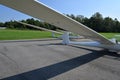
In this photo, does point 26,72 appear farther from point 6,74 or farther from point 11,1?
point 11,1

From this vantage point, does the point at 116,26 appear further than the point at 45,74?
Yes

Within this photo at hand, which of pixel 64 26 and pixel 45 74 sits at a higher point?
pixel 64 26

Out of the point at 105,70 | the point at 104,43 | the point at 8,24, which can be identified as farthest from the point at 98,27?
the point at 105,70

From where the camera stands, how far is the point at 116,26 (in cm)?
6731

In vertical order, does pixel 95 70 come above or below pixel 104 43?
below

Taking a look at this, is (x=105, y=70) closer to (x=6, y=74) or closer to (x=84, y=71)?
(x=84, y=71)

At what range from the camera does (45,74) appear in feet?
18.3

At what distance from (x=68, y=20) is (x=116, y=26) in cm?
6575

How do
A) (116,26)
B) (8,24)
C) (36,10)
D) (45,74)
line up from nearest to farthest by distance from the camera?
1. (36,10)
2. (45,74)
3. (116,26)
4. (8,24)

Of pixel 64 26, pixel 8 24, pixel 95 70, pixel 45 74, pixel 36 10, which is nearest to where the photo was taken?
pixel 36 10

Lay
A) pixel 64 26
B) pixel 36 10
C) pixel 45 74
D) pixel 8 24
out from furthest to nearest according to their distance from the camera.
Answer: pixel 8 24, pixel 64 26, pixel 45 74, pixel 36 10

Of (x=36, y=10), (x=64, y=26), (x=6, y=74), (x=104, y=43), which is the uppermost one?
(x=36, y=10)

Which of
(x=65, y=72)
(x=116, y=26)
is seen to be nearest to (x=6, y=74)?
(x=65, y=72)

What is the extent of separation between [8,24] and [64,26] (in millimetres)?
94348
